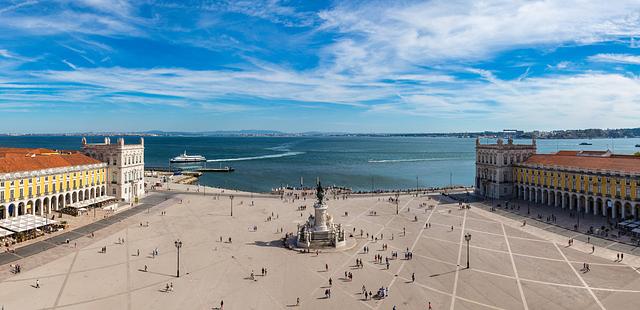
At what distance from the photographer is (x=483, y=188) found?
80188mm

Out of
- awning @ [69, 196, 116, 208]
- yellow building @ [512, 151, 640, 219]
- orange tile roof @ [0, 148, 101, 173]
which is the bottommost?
awning @ [69, 196, 116, 208]

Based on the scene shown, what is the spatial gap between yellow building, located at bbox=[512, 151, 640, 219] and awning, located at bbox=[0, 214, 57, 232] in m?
69.1

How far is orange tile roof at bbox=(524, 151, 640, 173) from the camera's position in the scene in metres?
57.9

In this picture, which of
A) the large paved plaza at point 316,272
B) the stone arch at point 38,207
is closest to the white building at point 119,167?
the stone arch at point 38,207

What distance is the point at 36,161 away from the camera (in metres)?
58.0

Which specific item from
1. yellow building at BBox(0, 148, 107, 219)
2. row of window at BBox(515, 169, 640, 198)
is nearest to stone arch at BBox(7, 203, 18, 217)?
yellow building at BBox(0, 148, 107, 219)

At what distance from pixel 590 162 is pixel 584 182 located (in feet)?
12.7

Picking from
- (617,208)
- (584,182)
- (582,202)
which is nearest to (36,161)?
(584,182)

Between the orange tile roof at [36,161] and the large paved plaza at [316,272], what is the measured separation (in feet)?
47.9

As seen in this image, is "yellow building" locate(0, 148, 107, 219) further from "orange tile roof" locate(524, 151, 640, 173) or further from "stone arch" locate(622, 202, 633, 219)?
"stone arch" locate(622, 202, 633, 219)

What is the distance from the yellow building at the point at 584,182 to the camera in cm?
5621

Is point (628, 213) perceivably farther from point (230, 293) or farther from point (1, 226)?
point (1, 226)

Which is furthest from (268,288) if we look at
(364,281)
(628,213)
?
(628,213)

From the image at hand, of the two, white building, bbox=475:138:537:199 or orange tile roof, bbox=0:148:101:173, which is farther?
white building, bbox=475:138:537:199
